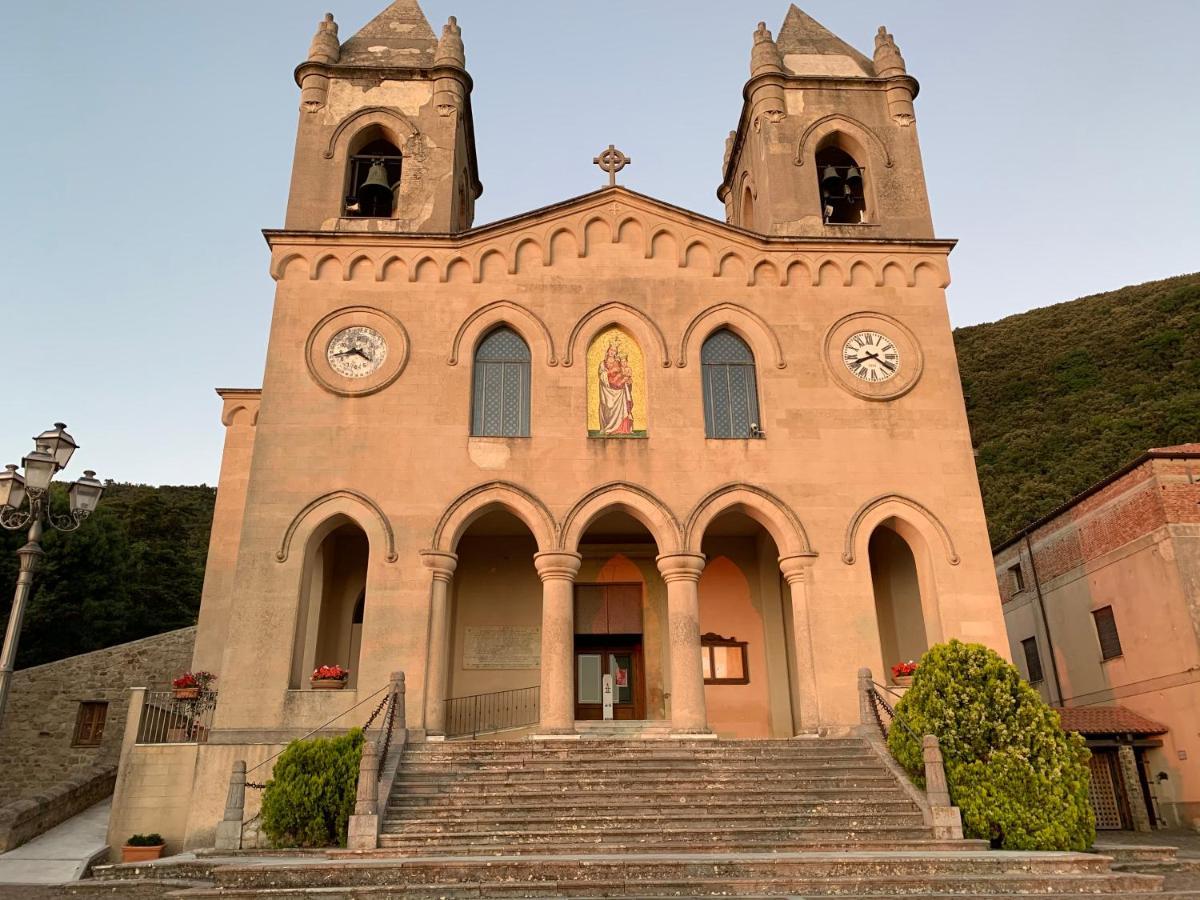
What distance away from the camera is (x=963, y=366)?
65375mm

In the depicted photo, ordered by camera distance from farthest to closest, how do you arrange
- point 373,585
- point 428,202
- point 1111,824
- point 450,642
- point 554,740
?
point 1111,824 → point 428,202 → point 450,642 → point 373,585 → point 554,740

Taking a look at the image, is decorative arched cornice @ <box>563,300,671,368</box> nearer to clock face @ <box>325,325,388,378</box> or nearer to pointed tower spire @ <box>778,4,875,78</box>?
clock face @ <box>325,325,388,378</box>

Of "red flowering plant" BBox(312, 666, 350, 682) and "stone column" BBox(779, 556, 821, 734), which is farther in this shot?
"stone column" BBox(779, 556, 821, 734)

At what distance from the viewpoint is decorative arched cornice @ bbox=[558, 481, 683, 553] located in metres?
16.3

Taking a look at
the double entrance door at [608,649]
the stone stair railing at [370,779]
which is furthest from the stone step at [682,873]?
the double entrance door at [608,649]

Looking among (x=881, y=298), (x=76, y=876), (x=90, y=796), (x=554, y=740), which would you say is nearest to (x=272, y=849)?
(x=76, y=876)

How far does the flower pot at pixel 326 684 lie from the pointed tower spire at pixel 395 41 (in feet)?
44.7

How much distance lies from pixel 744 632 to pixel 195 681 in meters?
10.5

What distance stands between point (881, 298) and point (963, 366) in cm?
5079

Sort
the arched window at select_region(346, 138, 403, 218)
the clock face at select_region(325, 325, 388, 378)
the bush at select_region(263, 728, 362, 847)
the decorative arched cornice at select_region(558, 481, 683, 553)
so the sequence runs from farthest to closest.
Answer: the arched window at select_region(346, 138, 403, 218) < the clock face at select_region(325, 325, 388, 378) < the decorative arched cornice at select_region(558, 481, 683, 553) < the bush at select_region(263, 728, 362, 847)

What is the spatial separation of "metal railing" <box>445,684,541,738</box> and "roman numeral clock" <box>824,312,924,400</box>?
867 centimetres

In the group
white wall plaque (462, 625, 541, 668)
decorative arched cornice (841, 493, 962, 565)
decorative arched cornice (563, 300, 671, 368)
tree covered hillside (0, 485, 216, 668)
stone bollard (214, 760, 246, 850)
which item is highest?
decorative arched cornice (563, 300, 671, 368)

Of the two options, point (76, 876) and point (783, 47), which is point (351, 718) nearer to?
point (76, 876)

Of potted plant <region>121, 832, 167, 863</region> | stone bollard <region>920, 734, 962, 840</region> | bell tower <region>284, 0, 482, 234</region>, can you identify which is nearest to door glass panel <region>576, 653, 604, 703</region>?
stone bollard <region>920, 734, 962, 840</region>
